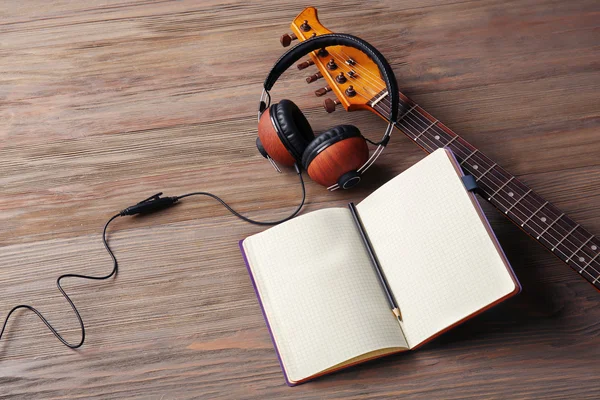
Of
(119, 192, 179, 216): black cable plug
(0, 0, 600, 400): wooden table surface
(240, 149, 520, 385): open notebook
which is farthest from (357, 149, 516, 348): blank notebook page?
(119, 192, 179, 216): black cable plug

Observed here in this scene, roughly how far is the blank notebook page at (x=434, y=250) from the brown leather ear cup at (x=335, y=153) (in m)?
0.08

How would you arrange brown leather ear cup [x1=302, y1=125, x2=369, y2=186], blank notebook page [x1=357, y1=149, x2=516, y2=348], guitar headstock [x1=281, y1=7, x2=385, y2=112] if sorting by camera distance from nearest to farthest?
blank notebook page [x1=357, y1=149, x2=516, y2=348] → brown leather ear cup [x1=302, y1=125, x2=369, y2=186] → guitar headstock [x1=281, y1=7, x2=385, y2=112]

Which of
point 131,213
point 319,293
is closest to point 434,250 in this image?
point 319,293

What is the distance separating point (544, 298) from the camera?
3.13ft

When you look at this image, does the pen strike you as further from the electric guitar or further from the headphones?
the electric guitar

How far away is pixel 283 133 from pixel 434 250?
1.12 feet

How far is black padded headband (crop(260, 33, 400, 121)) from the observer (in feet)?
3.10

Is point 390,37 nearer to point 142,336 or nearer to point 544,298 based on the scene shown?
point 544,298

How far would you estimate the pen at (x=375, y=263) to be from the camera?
2.97ft

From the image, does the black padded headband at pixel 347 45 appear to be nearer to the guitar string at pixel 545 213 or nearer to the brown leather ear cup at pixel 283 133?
the brown leather ear cup at pixel 283 133

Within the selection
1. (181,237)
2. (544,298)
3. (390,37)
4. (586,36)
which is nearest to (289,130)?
(181,237)

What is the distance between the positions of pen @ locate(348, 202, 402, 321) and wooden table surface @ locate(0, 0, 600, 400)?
3.2 inches

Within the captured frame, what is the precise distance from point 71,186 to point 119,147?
125 millimetres

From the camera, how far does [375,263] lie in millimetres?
939
